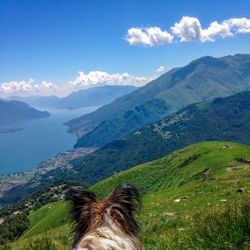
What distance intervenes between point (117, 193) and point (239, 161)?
66480mm

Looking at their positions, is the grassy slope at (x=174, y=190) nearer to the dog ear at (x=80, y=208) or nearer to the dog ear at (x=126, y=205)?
the dog ear at (x=126, y=205)

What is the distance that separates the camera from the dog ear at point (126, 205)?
4.15m

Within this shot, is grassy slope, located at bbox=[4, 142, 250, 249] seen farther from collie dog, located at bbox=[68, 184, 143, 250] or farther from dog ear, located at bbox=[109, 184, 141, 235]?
collie dog, located at bbox=[68, 184, 143, 250]

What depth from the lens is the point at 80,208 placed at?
177 inches

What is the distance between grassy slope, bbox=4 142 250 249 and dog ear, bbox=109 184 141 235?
911 mm

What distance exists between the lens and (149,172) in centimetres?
11731

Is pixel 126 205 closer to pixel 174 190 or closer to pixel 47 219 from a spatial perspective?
pixel 174 190

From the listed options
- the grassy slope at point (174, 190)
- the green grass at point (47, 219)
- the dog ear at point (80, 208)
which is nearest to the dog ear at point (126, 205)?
the dog ear at point (80, 208)

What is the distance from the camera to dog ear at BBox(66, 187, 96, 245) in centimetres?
427

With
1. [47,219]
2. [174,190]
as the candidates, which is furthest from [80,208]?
[47,219]

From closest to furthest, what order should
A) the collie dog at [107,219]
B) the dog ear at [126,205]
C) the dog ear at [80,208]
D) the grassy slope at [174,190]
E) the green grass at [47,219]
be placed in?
1. the collie dog at [107,219]
2. the dog ear at [126,205]
3. the dog ear at [80,208]
4. the grassy slope at [174,190]
5. the green grass at [47,219]

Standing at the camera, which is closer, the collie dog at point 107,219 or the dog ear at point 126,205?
the collie dog at point 107,219

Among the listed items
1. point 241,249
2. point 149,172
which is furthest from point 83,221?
point 149,172

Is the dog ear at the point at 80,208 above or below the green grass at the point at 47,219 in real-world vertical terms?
above
